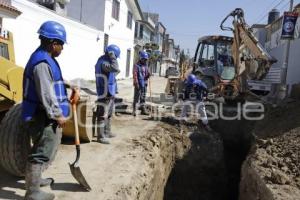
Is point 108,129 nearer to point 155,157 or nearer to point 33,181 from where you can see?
point 155,157

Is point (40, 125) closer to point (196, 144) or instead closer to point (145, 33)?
point (196, 144)

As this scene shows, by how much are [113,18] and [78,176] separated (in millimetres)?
21788

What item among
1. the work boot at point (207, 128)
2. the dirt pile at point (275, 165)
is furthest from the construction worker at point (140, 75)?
the dirt pile at point (275, 165)

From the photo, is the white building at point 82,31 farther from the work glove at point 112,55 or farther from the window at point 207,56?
the window at point 207,56

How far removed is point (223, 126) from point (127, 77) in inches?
794

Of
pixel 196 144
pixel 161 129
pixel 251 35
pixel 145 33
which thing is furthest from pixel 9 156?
pixel 145 33

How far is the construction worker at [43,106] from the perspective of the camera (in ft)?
13.4

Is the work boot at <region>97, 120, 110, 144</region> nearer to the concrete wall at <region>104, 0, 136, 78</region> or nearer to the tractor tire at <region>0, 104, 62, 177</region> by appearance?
the tractor tire at <region>0, 104, 62, 177</region>

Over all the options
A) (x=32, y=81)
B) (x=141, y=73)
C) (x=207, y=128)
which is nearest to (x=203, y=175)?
(x=207, y=128)

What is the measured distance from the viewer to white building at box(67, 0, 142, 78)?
23312mm

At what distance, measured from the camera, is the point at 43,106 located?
4.10 metres

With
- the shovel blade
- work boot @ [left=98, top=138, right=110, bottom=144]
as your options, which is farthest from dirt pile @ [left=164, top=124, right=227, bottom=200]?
the shovel blade

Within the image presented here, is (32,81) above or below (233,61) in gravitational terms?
below

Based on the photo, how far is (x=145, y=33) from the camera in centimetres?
4503
